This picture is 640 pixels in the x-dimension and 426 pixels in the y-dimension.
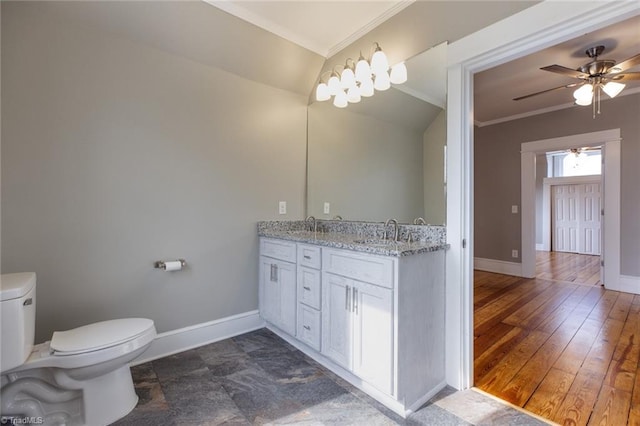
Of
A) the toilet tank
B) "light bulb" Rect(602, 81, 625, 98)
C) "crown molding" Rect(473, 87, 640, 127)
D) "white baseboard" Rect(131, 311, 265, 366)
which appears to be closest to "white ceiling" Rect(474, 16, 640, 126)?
"crown molding" Rect(473, 87, 640, 127)

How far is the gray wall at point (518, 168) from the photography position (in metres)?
3.56

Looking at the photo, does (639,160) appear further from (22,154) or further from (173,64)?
(22,154)

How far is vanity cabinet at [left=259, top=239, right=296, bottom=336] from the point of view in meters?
2.26

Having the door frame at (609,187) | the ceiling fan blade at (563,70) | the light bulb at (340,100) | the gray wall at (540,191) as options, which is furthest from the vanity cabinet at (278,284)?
the gray wall at (540,191)

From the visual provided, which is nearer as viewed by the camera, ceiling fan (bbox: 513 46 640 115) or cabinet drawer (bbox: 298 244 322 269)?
cabinet drawer (bbox: 298 244 322 269)

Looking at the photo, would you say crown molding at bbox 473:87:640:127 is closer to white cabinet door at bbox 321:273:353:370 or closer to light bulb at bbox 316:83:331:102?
light bulb at bbox 316:83:331:102

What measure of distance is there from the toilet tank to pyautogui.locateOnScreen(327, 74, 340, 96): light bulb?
235 centimetres

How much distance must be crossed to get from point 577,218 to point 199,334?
27.2ft

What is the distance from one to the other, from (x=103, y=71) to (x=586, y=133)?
5.21m

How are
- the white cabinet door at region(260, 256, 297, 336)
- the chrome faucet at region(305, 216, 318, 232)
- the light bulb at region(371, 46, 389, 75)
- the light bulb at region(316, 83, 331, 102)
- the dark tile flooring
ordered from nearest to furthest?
the dark tile flooring
the light bulb at region(371, 46, 389, 75)
the white cabinet door at region(260, 256, 297, 336)
the light bulb at region(316, 83, 331, 102)
the chrome faucet at region(305, 216, 318, 232)

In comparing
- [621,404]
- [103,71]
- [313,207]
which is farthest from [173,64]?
[621,404]

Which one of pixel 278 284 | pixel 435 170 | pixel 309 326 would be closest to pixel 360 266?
pixel 309 326

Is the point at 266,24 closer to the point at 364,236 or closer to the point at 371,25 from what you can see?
the point at 371,25

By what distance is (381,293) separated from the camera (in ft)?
5.21
